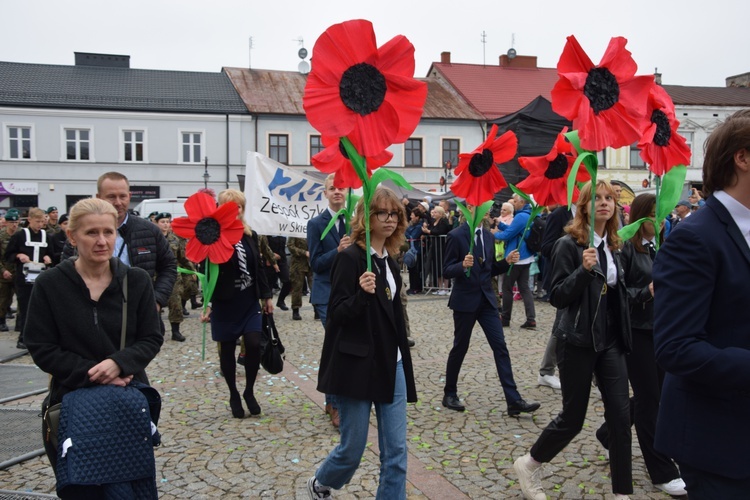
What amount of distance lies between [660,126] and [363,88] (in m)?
2.44

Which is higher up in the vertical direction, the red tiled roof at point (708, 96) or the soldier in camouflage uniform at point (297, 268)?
the red tiled roof at point (708, 96)

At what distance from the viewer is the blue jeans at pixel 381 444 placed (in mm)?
3574

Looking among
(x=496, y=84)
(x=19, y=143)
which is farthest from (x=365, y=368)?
(x=496, y=84)

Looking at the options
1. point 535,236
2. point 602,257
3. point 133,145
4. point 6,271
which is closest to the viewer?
point 602,257

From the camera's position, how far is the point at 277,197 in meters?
10.1

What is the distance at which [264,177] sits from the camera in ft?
33.2

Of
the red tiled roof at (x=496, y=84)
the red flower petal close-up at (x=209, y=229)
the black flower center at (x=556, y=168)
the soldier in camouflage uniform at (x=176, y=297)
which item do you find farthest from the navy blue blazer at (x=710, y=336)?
A: the red tiled roof at (x=496, y=84)

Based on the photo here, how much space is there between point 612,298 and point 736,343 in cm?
204

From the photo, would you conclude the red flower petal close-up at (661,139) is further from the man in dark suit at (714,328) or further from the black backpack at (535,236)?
the black backpack at (535,236)

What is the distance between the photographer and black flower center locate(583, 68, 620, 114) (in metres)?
3.90

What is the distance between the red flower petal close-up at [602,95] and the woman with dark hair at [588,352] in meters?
0.41

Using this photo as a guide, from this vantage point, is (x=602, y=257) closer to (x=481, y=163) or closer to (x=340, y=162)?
(x=340, y=162)

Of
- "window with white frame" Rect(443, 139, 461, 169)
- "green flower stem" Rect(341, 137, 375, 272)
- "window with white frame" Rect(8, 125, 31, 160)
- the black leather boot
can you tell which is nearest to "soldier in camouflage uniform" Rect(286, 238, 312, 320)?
the black leather boot

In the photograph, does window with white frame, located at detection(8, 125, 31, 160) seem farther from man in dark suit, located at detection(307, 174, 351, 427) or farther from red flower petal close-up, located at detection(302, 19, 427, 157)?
red flower petal close-up, located at detection(302, 19, 427, 157)
